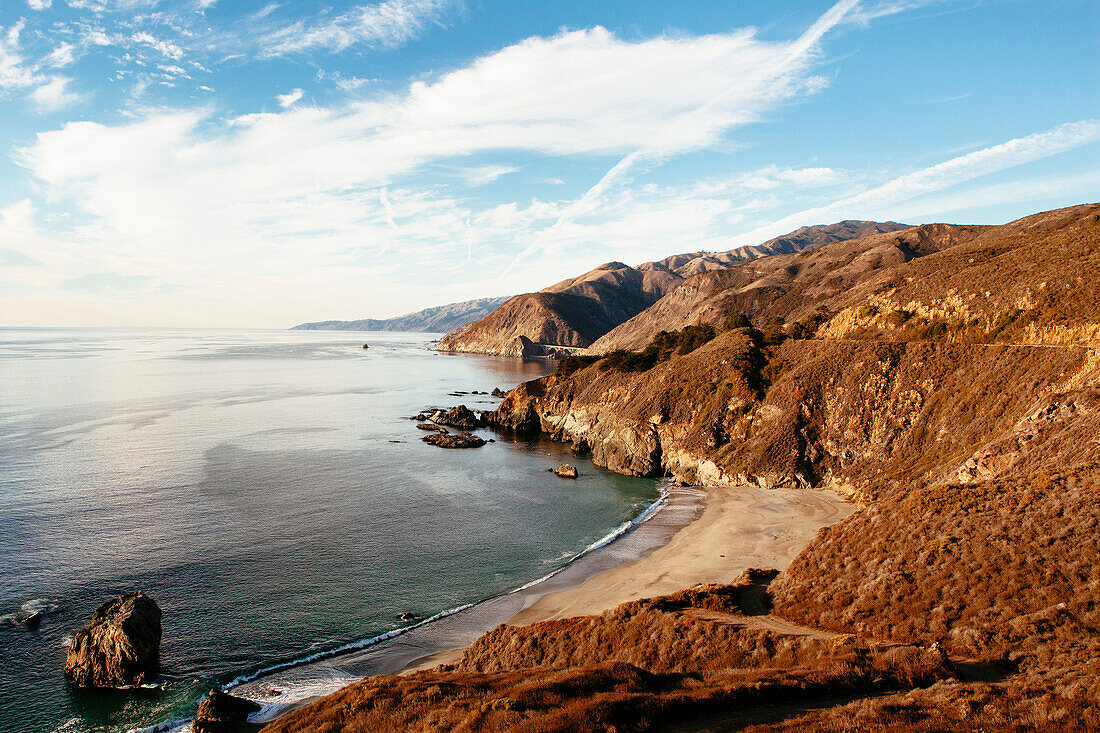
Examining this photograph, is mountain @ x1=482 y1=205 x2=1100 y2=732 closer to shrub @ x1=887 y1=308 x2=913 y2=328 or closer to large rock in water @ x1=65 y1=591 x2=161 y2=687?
shrub @ x1=887 y1=308 x2=913 y2=328

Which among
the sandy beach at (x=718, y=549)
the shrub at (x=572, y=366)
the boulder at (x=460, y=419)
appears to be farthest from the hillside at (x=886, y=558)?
the boulder at (x=460, y=419)

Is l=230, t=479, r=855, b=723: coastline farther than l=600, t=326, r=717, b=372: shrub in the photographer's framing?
No

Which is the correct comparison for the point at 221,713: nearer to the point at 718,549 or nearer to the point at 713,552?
the point at 713,552

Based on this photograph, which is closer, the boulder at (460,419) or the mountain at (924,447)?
the mountain at (924,447)

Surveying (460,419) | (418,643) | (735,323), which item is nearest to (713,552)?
(418,643)

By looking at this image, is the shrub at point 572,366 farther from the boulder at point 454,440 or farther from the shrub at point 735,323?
the shrub at point 735,323

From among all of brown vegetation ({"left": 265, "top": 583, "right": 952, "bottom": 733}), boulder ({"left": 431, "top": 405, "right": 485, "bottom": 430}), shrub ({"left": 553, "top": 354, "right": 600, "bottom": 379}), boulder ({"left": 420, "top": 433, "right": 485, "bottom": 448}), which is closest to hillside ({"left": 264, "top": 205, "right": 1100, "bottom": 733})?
brown vegetation ({"left": 265, "top": 583, "right": 952, "bottom": 733})
